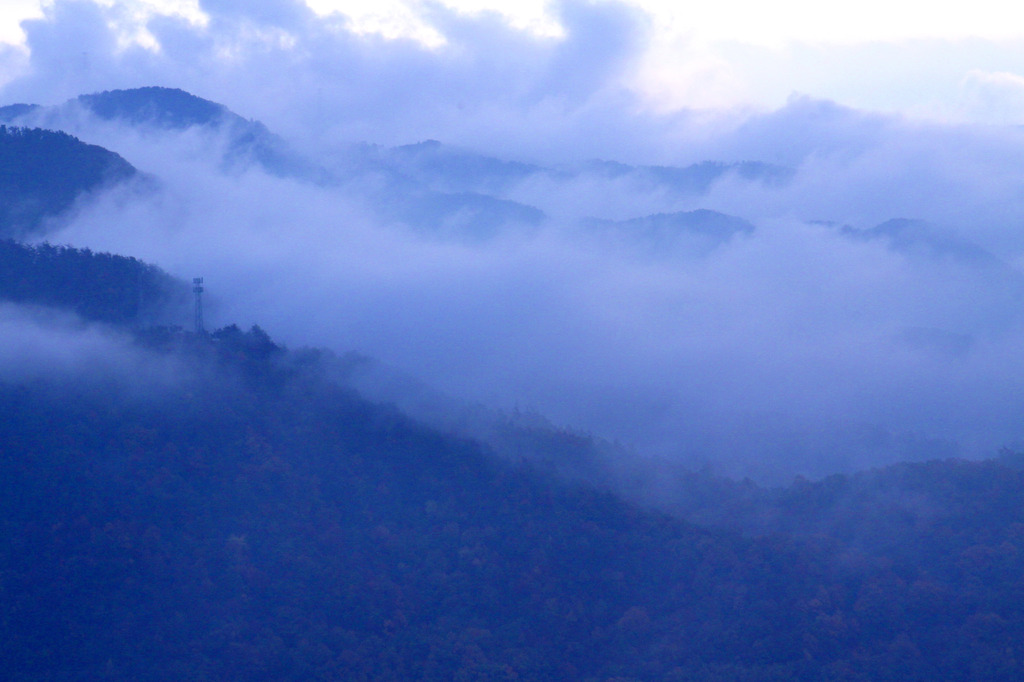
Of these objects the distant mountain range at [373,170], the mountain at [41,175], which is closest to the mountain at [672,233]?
the distant mountain range at [373,170]

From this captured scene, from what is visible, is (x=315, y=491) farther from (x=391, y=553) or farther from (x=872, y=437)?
(x=872, y=437)

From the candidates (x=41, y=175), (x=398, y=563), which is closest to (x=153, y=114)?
(x=41, y=175)

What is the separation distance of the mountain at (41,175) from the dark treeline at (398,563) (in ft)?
43.8

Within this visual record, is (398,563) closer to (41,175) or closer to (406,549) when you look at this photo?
(406,549)

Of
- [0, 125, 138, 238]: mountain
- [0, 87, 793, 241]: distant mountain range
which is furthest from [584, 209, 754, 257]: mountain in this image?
Answer: [0, 125, 138, 238]: mountain

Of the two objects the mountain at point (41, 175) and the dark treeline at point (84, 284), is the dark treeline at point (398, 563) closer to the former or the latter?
the dark treeline at point (84, 284)

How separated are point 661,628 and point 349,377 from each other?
14111mm

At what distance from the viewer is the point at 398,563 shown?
87.9ft

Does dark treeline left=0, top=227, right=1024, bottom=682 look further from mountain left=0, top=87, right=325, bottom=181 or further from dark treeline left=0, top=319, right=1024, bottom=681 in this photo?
mountain left=0, top=87, right=325, bottom=181

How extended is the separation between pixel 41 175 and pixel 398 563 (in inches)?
1035

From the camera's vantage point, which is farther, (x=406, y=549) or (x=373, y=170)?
(x=373, y=170)

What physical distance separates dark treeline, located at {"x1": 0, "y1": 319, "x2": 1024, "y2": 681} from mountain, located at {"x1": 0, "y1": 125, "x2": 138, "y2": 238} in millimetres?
13344

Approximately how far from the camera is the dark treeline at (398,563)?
75.2ft

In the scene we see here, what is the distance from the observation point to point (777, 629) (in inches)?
969
